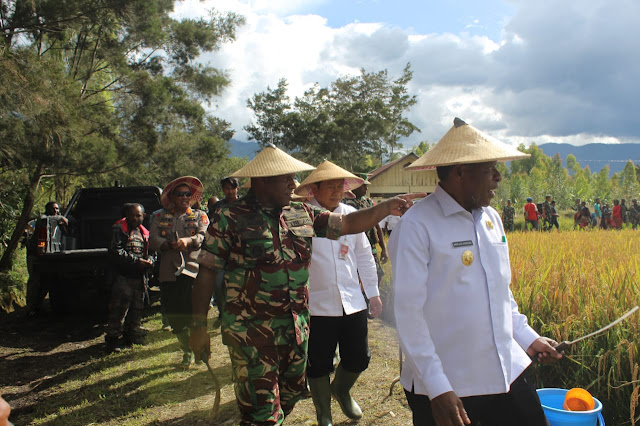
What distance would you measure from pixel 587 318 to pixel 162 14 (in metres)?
16.0

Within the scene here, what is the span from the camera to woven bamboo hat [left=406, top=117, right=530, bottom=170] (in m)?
2.15

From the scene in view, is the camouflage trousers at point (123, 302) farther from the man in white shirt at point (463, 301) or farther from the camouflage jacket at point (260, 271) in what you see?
the man in white shirt at point (463, 301)

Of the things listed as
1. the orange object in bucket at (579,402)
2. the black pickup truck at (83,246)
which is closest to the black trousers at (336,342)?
the orange object in bucket at (579,402)

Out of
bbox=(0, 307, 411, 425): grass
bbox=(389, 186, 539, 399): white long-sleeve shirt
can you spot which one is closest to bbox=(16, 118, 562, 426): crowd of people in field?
bbox=(389, 186, 539, 399): white long-sleeve shirt

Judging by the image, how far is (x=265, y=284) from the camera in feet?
9.34

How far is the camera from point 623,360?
3412 millimetres

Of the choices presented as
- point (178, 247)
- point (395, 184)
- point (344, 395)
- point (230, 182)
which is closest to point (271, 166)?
point (344, 395)

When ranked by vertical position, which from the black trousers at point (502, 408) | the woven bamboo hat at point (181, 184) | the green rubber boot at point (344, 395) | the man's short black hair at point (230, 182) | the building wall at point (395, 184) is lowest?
the green rubber boot at point (344, 395)

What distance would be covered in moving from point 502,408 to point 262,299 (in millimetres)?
1339

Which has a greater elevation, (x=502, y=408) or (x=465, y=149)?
(x=465, y=149)

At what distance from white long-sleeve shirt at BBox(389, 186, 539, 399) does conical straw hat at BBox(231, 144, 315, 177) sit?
998mm

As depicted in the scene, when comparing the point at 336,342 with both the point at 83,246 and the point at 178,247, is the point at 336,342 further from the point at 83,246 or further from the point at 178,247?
the point at 83,246

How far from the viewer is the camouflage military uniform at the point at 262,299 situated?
9.15 feet

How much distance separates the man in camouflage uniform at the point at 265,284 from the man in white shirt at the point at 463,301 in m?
0.51
